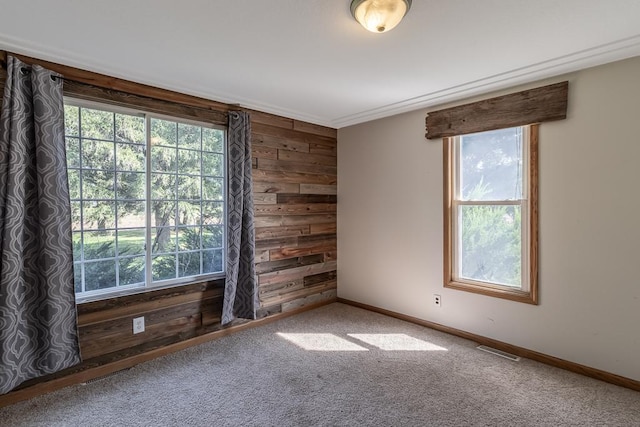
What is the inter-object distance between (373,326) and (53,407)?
2599 millimetres

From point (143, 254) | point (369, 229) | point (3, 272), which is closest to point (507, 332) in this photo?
point (369, 229)

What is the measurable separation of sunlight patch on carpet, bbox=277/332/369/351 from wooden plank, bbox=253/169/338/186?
5.19 ft

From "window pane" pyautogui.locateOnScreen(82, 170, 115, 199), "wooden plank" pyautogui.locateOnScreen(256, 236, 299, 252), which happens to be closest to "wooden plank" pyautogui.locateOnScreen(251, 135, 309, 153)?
"wooden plank" pyautogui.locateOnScreen(256, 236, 299, 252)

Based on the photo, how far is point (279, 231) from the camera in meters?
3.71

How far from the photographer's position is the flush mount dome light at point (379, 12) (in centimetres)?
163

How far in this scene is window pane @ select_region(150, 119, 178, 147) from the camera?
2.82 meters

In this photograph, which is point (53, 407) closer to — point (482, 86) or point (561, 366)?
point (561, 366)

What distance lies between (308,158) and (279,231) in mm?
938

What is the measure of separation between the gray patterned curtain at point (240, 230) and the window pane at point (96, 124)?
966 mm

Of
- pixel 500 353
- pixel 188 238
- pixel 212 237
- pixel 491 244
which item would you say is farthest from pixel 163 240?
pixel 500 353

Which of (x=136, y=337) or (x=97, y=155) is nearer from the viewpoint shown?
(x=97, y=155)

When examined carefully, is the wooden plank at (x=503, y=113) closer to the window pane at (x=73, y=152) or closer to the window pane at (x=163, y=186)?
the window pane at (x=163, y=186)

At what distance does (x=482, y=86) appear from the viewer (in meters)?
2.83

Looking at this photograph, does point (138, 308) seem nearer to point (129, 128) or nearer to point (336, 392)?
point (129, 128)
